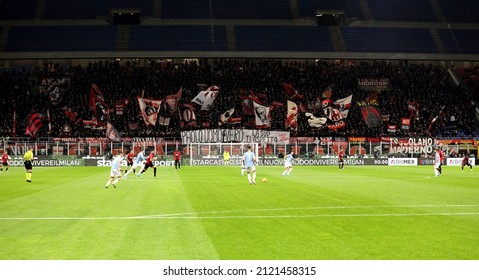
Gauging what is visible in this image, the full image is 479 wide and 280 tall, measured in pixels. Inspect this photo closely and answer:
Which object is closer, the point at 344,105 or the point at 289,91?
the point at 344,105

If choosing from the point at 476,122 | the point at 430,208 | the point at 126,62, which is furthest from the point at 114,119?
the point at 430,208

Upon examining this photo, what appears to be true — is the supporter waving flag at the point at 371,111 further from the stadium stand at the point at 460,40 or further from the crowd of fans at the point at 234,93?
the stadium stand at the point at 460,40

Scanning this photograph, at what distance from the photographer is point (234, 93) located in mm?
72750

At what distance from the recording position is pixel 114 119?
68312 millimetres

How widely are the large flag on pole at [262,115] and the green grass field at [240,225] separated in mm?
42031

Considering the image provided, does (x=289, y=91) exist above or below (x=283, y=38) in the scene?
below

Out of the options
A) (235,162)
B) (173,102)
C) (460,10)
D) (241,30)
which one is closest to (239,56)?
(241,30)

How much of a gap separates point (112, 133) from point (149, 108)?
564 centimetres

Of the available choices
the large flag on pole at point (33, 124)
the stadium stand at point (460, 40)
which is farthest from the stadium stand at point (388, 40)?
the large flag on pole at point (33, 124)

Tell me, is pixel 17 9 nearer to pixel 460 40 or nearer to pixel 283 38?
pixel 283 38

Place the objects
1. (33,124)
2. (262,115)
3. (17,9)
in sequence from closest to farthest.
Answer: (33,124) < (262,115) < (17,9)

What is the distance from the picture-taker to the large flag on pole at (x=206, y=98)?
230 ft

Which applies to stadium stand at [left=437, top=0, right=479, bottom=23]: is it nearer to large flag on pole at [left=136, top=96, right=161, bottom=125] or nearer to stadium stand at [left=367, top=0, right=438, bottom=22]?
stadium stand at [left=367, top=0, right=438, bottom=22]
